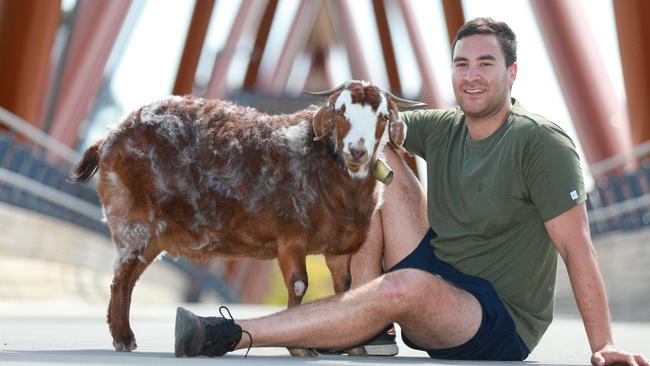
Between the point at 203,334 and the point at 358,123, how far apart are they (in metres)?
1.61

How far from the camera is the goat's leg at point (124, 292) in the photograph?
6.99 m

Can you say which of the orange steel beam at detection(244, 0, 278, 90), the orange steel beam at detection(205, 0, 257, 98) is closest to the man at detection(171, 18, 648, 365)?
the orange steel beam at detection(205, 0, 257, 98)

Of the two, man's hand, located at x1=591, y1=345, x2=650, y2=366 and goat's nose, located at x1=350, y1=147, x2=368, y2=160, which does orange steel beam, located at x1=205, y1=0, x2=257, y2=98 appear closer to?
goat's nose, located at x1=350, y1=147, x2=368, y2=160

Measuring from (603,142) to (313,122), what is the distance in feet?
47.0

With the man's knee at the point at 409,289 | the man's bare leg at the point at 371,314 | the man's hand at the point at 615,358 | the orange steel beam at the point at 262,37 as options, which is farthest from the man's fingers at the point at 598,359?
the orange steel beam at the point at 262,37

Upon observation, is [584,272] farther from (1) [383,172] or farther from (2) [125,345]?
(2) [125,345]

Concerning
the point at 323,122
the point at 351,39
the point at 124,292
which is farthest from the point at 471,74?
the point at 351,39

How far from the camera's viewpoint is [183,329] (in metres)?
5.97

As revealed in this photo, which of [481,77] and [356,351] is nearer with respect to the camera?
[481,77]

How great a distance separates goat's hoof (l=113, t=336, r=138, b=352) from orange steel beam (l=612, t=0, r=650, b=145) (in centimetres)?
1227

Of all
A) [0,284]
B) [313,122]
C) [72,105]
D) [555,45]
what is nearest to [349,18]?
[72,105]

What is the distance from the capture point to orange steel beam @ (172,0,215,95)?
37688 millimetres

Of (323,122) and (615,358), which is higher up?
(323,122)

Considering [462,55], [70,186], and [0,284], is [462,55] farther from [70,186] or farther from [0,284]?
[70,186]
